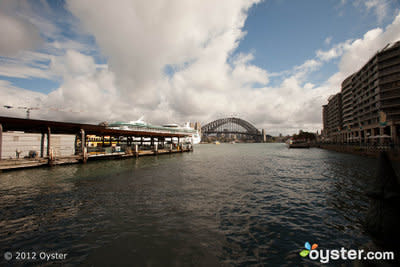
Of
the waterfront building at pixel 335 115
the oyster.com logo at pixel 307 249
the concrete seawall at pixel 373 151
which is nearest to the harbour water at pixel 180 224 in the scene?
the oyster.com logo at pixel 307 249

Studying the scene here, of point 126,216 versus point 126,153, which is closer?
point 126,216

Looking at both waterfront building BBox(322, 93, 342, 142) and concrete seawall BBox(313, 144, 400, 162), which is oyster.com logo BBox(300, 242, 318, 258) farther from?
waterfront building BBox(322, 93, 342, 142)

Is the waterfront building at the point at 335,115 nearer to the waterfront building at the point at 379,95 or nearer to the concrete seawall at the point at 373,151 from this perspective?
the waterfront building at the point at 379,95

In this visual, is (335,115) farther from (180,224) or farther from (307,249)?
(180,224)

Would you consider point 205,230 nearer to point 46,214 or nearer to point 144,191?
point 144,191

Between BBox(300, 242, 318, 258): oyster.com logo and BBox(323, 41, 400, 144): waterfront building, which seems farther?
BBox(323, 41, 400, 144): waterfront building

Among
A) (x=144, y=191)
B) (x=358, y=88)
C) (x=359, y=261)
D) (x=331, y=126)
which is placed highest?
(x=358, y=88)

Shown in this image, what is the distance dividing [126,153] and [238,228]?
38992 mm

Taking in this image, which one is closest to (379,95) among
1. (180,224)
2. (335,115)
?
(335,115)

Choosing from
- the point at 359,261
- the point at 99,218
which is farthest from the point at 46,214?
the point at 359,261

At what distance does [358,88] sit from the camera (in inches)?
3214

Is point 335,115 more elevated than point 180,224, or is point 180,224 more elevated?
point 335,115

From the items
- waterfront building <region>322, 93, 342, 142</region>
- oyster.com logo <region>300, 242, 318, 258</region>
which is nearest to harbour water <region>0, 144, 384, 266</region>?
oyster.com logo <region>300, 242, 318, 258</region>

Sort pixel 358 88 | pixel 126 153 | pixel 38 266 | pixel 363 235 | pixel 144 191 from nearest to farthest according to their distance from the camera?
pixel 38 266 < pixel 363 235 < pixel 144 191 < pixel 126 153 < pixel 358 88
